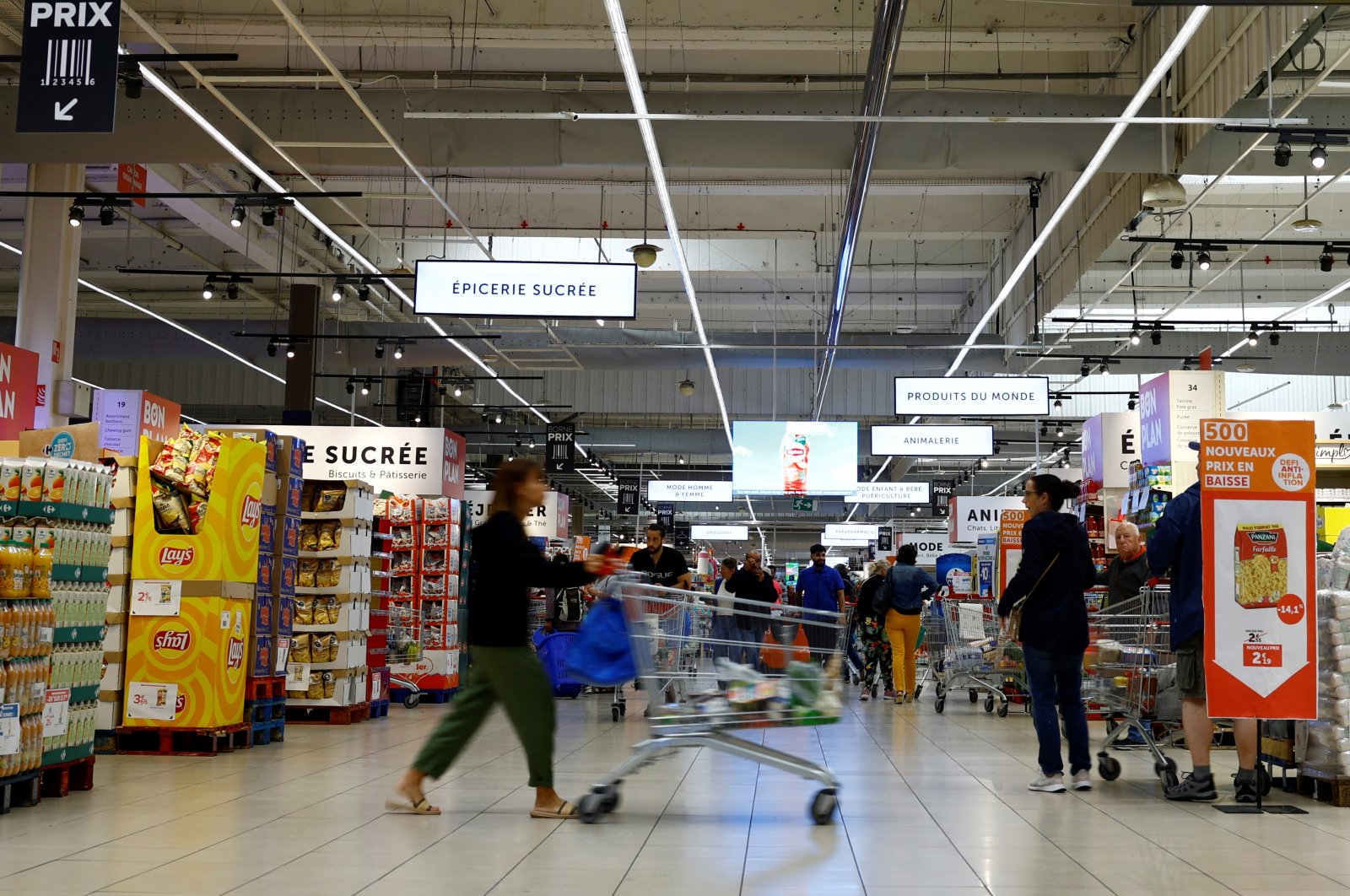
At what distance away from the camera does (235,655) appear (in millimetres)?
7934

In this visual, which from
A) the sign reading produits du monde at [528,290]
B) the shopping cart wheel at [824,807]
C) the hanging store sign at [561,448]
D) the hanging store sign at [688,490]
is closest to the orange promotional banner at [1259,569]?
the shopping cart wheel at [824,807]

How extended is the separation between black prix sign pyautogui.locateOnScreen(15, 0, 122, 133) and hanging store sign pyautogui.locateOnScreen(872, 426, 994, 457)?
12.7 m

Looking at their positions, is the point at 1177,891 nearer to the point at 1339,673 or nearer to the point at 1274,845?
the point at 1274,845

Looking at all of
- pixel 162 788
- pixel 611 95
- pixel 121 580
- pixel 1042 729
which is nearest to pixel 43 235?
pixel 611 95

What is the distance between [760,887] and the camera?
4.07 metres

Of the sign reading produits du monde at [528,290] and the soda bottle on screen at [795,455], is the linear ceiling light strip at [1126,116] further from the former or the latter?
the sign reading produits du monde at [528,290]

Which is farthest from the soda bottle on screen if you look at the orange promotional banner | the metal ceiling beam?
the orange promotional banner

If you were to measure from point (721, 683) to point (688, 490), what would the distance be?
22.3 meters

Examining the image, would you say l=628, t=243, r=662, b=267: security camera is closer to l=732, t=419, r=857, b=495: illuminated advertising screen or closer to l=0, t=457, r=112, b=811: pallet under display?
l=732, t=419, r=857, b=495: illuminated advertising screen

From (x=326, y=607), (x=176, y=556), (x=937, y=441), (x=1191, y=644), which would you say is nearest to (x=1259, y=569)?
(x=1191, y=644)

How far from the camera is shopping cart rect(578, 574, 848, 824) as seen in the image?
17.7 feet

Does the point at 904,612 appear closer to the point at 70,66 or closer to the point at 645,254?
the point at 645,254

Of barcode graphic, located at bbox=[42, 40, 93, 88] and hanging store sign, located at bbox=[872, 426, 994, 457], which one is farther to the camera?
hanging store sign, located at bbox=[872, 426, 994, 457]

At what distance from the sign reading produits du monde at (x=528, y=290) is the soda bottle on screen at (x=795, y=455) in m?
6.95
